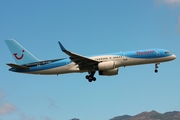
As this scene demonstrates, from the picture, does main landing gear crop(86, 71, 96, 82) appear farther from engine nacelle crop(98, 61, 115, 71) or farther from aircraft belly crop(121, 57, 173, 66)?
aircraft belly crop(121, 57, 173, 66)

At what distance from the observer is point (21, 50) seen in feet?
193

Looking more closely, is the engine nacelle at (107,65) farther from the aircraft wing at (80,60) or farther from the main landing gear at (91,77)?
the main landing gear at (91,77)

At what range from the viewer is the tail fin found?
56531mm

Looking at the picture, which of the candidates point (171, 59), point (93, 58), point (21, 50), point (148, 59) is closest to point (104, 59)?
point (93, 58)

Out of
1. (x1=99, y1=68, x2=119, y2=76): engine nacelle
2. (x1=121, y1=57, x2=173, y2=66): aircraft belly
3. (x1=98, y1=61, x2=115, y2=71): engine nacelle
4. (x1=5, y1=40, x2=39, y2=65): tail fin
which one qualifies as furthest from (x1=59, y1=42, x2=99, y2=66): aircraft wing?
(x1=5, y1=40, x2=39, y2=65): tail fin

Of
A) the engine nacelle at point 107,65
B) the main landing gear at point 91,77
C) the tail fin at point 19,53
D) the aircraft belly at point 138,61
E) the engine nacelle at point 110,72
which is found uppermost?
A: the tail fin at point 19,53

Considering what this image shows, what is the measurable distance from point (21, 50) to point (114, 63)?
61.5ft

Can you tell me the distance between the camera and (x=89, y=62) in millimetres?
51281

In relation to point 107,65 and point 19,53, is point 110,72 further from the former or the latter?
point 19,53

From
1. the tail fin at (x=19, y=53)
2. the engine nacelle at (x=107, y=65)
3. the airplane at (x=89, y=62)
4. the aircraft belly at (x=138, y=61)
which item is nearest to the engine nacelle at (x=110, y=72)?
the airplane at (x=89, y=62)

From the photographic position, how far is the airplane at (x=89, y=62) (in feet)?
164

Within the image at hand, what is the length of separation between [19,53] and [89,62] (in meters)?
14.7

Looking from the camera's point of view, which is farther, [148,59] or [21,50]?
[21,50]

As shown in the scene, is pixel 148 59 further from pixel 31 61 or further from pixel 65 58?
pixel 31 61
